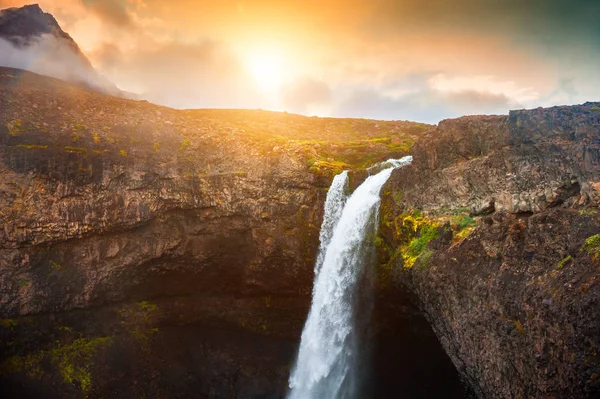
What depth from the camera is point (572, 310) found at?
7559 millimetres

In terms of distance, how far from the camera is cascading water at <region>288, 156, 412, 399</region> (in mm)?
18109

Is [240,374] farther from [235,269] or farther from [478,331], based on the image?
[478,331]

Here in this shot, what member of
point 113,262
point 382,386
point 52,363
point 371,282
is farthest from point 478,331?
point 52,363

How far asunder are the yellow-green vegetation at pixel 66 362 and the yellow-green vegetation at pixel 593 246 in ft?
76.0

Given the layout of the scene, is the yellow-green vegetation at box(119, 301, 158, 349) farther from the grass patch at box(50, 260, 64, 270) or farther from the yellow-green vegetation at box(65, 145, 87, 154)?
the yellow-green vegetation at box(65, 145, 87, 154)

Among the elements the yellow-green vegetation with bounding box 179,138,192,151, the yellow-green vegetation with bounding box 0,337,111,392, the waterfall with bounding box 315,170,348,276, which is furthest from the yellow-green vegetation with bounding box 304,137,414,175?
the yellow-green vegetation with bounding box 0,337,111,392

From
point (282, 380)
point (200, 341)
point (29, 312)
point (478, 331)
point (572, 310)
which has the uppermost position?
point (572, 310)

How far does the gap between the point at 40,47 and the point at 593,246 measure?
146 feet

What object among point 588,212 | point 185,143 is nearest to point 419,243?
point 588,212

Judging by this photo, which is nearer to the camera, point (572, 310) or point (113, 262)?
point (572, 310)

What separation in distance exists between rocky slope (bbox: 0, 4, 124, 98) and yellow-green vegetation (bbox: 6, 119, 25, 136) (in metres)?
16.3

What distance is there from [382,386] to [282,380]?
6.61 metres

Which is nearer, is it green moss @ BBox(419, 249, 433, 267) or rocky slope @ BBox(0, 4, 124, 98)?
green moss @ BBox(419, 249, 433, 267)

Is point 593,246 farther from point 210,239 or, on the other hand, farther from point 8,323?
point 8,323
